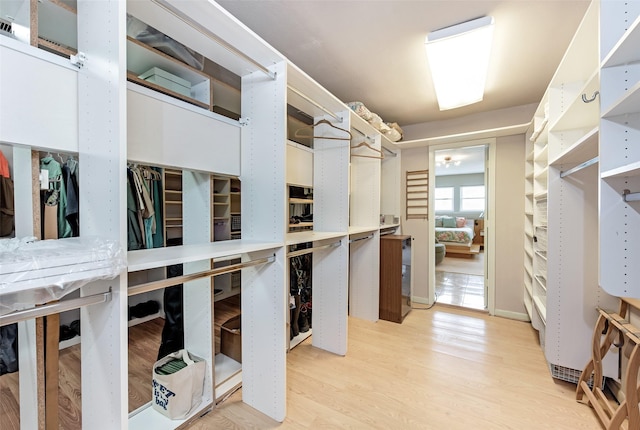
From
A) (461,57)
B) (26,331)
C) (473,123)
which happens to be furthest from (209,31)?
(473,123)

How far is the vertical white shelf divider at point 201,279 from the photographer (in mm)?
1668

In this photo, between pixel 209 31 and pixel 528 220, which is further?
pixel 528 220

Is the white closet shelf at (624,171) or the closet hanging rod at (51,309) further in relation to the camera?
the white closet shelf at (624,171)

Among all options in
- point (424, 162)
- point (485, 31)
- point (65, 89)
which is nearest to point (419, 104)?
point (424, 162)

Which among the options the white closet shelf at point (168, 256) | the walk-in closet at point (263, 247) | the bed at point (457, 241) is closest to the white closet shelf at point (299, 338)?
the walk-in closet at point (263, 247)

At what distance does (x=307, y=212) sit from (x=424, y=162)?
5.67 ft

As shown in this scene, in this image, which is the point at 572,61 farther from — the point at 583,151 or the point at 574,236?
the point at 574,236

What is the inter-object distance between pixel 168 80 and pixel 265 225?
1.20 metres

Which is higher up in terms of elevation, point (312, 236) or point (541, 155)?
point (541, 155)

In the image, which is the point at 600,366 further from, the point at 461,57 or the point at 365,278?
the point at 461,57

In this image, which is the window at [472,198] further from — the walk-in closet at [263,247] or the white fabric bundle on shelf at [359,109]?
the white fabric bundle on shelf at [359,109]

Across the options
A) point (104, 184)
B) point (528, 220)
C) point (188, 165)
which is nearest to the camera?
point (104, 184)

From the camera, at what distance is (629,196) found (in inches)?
41.4

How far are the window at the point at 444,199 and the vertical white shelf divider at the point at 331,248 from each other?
7877 mm
